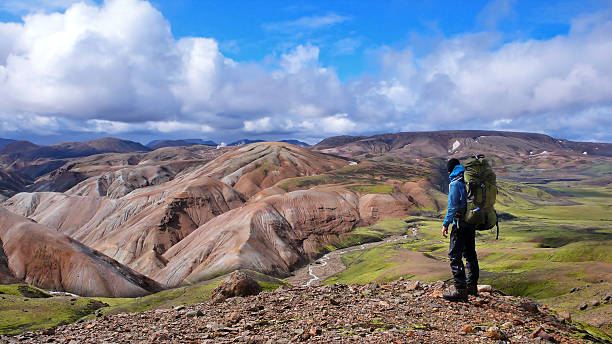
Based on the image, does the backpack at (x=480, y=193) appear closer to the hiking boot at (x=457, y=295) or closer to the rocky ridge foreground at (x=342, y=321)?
the hiking boot at (x=457, y=295)

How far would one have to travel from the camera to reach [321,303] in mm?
16297

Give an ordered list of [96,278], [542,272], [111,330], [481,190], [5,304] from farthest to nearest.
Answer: [96,278], [542,272], [5,304], [111,330], [481,190]

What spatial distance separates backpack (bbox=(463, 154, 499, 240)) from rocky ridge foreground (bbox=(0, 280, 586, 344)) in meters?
3.13

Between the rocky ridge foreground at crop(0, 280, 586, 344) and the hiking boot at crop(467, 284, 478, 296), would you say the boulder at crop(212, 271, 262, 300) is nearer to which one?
the rocky ridge foreground at crop(0, 280, 586, 344)

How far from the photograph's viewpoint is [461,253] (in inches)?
603

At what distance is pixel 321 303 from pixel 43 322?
38.1 meters

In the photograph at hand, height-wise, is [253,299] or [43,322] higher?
[253,299]

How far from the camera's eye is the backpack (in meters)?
14.5

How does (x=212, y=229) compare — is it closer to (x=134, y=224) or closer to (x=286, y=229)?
(x=286, y=229)

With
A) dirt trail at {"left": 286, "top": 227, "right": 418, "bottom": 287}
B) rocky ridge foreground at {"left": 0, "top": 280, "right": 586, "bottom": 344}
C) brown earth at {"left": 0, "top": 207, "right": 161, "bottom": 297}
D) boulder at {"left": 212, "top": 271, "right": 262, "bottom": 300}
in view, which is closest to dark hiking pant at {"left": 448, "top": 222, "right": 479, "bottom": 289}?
rocky ridge foreground at {"left": 0, "top": 280, "right": 586, "bottom": 344}

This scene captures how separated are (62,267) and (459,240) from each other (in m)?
92.3

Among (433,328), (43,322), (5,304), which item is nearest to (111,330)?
(433,328)

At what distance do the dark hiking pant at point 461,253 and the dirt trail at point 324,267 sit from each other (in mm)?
84765

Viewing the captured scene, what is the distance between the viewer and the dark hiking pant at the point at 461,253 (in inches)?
588
